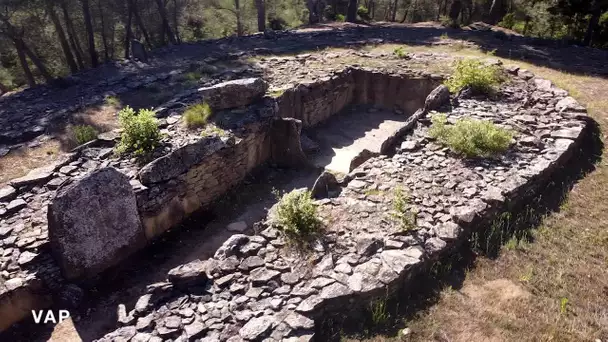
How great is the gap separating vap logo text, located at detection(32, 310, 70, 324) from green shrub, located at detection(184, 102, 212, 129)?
4.92m

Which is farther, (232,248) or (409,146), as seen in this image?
(409,146)

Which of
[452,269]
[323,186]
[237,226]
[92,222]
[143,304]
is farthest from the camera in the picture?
[237,226]

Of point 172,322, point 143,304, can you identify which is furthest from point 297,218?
point 143,304

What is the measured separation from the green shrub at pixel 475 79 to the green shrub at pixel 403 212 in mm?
5728

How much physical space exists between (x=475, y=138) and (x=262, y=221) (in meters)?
4.70

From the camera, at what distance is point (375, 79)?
1504cm

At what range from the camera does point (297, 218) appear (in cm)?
670

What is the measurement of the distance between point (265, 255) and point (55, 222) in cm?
348

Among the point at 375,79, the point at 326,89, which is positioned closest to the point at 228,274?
the point at 326,89

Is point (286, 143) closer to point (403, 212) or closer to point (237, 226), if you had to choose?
point (237, 226)

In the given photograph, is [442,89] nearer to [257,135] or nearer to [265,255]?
[257,135]

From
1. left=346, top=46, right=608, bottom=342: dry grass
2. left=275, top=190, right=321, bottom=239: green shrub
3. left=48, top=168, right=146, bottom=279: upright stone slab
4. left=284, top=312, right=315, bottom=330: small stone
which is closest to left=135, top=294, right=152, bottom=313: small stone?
left=48, top=168, right=146, bottom=279: upright stone slab

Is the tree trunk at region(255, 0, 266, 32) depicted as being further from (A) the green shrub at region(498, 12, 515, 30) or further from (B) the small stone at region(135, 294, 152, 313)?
(B) the small stone at region(135, 294, 152, 313)

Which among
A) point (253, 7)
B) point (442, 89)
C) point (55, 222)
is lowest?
point (55, 222)
